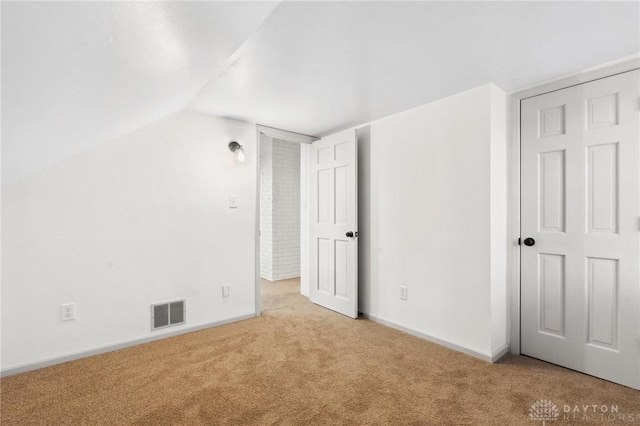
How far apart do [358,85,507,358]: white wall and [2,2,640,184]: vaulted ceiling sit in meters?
0.27

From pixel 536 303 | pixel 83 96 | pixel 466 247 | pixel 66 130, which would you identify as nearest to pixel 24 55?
pixel 83 96

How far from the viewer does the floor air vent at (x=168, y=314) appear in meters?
2.73

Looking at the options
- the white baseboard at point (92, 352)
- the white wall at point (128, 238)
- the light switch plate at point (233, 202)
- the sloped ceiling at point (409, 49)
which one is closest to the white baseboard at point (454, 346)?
the white wall at point (128, 238)

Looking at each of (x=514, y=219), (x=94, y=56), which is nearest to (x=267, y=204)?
(x=514, y=219)

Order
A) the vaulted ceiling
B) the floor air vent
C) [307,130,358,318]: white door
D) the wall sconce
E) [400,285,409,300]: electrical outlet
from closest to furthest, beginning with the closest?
1. the vaulted ceiling
2. the floor air vent
3. [400,285,409,300]: electrical outlet
4. the wall sconce
5. [307,130,358,318]: white door

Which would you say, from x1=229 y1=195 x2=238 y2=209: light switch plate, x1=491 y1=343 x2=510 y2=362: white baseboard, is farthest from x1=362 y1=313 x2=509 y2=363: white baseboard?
x1=229 y1=195 x2=238 y2=209: light switch plate

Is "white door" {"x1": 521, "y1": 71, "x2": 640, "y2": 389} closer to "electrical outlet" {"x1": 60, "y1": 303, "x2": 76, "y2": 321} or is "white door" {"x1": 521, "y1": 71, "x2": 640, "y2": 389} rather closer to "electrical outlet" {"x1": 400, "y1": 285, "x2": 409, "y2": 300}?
"electrical outlet" {"x1": 400, "y1": 285, "x2": 409, "y2": 300}

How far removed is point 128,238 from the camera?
262 cm

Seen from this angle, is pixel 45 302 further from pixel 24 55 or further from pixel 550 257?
pixel 550 257

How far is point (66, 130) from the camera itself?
4.33 ft

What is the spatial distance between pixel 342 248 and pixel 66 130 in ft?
8.71

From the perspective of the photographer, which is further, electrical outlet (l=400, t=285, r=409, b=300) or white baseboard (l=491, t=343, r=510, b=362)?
electrical outlet (l=400, t=285, r=409, b=300)

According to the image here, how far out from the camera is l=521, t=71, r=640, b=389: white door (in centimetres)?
198

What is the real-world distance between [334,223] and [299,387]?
1.93 metres
